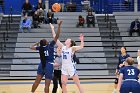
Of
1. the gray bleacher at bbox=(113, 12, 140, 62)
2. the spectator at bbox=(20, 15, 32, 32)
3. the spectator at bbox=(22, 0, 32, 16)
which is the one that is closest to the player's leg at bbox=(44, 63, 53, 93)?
the gray bleacher at bbox=(113, 12, 140, 62)

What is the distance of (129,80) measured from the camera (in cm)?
1035

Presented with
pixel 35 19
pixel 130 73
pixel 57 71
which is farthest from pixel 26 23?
pixel 130 73

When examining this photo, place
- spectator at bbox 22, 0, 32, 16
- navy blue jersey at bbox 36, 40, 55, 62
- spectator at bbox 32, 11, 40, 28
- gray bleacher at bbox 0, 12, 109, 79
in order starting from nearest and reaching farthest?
1. navy blue jersey at bbox 36, 40, 55, 62
2. gray bleacher at bbox 0, 12, 109, 79
3. spectator at bbox 32, 11, 40, 28
4. spectator at bbox 22, 0, 32, 16

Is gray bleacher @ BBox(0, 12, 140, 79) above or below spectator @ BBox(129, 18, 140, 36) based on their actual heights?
below

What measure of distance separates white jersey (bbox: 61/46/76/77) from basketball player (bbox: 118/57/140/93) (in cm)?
241

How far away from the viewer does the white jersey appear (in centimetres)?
1259

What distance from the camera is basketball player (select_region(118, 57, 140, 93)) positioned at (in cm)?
1010

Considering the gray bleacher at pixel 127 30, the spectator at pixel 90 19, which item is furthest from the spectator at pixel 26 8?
the gray bleacher at pixel 127 30

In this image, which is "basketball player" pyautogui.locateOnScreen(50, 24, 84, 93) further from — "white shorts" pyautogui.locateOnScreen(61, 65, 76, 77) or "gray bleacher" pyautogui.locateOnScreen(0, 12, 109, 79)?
"gray bleacher" pyautogui.locateOnScreen(0, 12, 109, 79)

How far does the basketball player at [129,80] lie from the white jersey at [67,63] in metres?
2.41

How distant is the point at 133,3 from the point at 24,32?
8927 millimetres

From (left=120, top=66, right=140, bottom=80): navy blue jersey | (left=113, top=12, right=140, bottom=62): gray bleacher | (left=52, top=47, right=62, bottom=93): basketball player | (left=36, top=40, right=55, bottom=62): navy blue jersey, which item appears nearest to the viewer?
(left=120, top=66, right=140, bottom=80): navy blue jersey

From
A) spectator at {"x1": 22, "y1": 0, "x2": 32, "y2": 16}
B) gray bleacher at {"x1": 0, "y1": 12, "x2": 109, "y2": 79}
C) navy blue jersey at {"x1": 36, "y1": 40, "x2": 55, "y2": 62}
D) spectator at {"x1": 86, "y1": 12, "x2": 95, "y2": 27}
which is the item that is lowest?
gray bleacher at {"x1": 0, "y1": 12, "x2": 109, "y2": 79}

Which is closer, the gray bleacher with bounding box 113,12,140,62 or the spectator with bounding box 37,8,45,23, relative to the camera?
the gray bleacher with bounding box 113,12,140,62
